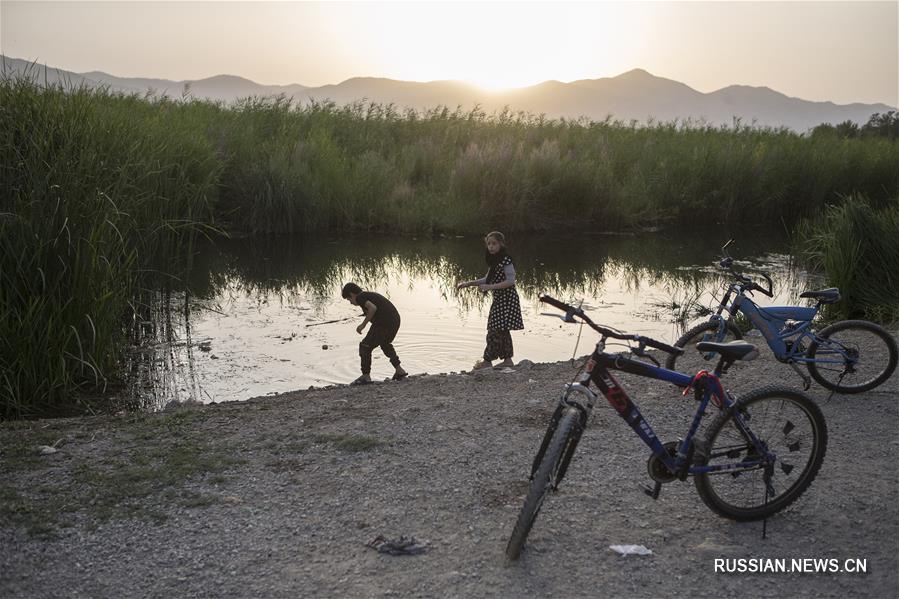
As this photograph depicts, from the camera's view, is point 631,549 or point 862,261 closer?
point 631,549

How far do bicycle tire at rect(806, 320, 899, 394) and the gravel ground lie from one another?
456mm

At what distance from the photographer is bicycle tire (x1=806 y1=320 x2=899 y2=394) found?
7.33m

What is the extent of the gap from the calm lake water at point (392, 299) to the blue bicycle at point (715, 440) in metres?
4.89

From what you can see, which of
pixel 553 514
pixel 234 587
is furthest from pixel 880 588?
pixel 234 587

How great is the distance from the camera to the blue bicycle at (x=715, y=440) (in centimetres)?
425

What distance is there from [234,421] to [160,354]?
345 centimetres

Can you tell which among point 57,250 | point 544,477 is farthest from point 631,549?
point 57,250

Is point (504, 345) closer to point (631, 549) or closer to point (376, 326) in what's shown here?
point (376, 326)

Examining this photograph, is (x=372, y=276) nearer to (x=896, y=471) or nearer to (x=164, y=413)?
(x=164, y=413)

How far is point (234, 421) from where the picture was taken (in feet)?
22.0

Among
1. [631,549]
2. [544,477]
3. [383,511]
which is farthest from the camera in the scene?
[383,511]

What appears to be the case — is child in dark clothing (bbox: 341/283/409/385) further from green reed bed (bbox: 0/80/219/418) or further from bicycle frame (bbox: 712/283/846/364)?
bicycle frame (bbox: 712/283/846/364)

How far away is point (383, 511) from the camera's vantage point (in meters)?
4.91

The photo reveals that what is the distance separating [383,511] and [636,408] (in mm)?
1567
